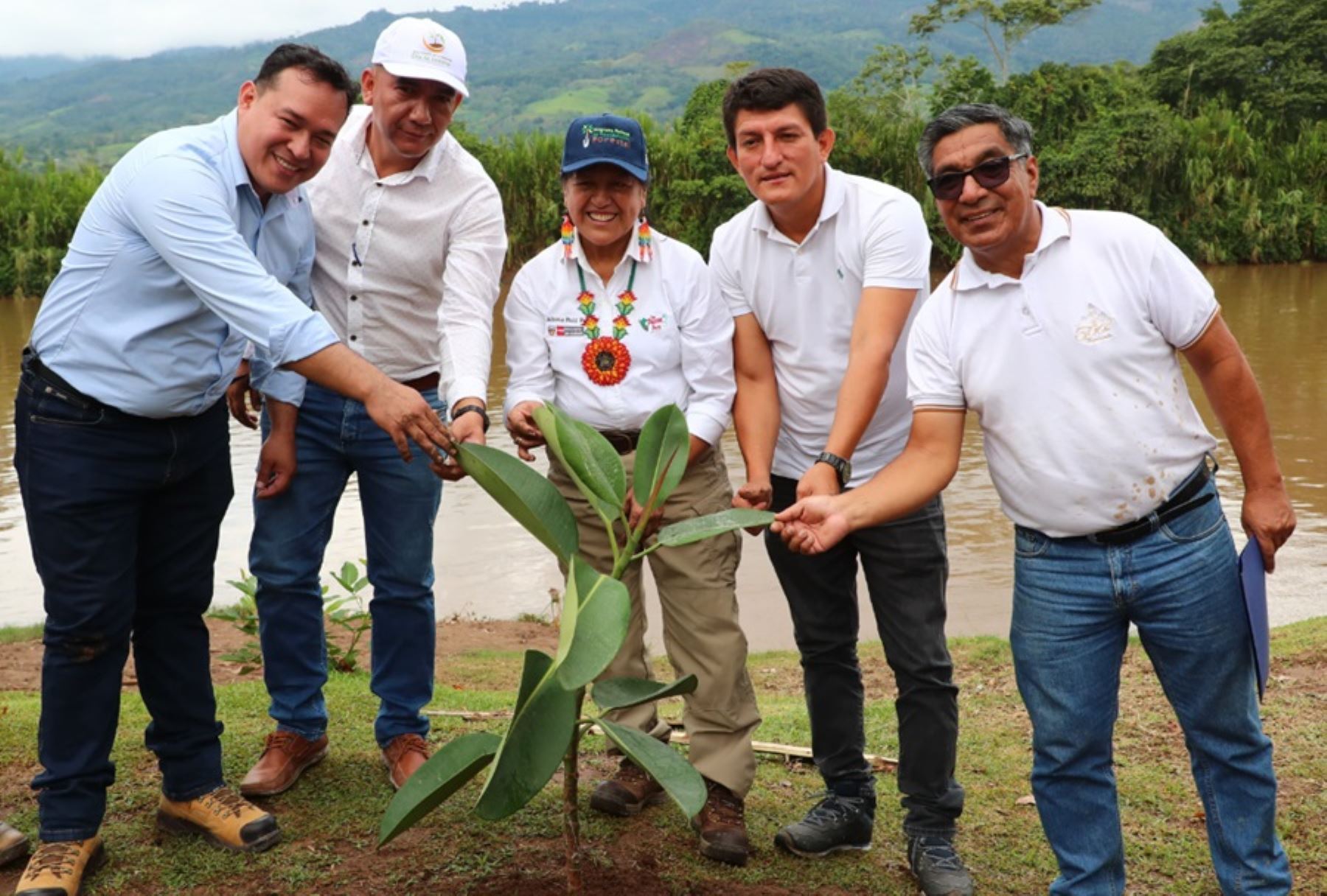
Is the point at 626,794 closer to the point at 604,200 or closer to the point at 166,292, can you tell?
the point at 604,200

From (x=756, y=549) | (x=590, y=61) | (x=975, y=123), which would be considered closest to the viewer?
(x=975, y=123)

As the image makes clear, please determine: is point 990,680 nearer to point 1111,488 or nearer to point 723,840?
point 723,840

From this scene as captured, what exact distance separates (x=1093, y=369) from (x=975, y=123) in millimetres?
501

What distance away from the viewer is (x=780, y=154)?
2760mm

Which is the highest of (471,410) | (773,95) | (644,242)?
(773,95)

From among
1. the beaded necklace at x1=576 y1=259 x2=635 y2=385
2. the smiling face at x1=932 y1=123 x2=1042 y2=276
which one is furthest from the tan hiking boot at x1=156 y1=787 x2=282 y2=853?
the smiling face at x1=932 y1=123 x2=1042 y2=276

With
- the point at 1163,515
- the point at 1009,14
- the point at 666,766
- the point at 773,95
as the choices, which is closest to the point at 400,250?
the point at 773,95

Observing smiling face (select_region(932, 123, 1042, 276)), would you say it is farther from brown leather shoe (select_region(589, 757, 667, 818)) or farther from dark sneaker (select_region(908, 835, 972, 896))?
brown leather shoe (select_region(589, 757, 667, 818))

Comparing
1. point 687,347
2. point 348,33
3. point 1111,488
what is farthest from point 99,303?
point 348,33

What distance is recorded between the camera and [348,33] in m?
188

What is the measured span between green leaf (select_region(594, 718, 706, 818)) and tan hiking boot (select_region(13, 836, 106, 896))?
1.14m

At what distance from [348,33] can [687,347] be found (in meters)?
199

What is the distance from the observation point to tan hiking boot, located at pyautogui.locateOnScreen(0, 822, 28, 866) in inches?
106

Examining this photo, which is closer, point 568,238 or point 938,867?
point 938,867
